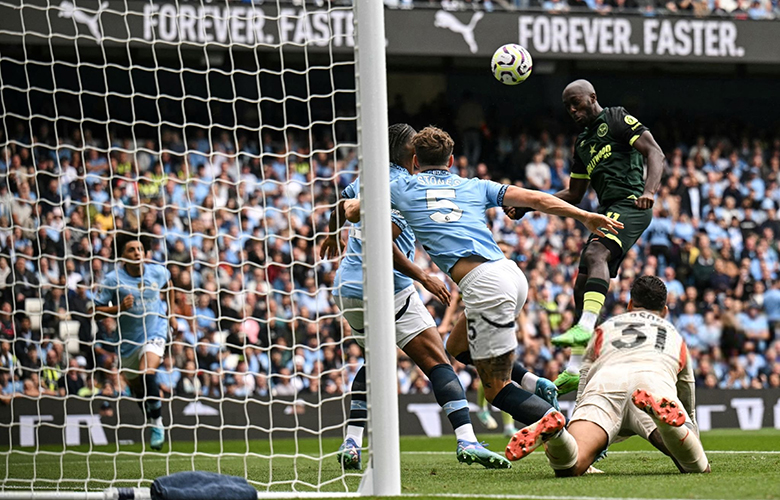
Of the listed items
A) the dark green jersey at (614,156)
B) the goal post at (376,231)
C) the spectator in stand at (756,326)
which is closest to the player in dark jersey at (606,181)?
the dark green jersey at (614,156)

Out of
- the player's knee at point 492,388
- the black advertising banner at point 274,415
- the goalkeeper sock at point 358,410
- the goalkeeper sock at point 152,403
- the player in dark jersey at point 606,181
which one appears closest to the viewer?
the player's knee at point 492,388

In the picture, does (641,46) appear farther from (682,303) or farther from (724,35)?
(682,303)

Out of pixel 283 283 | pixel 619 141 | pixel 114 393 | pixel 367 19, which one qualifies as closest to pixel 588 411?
pixel 367 19

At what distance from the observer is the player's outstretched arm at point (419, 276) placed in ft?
20.0

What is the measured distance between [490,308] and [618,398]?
897 mm

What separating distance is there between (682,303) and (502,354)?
1127cm

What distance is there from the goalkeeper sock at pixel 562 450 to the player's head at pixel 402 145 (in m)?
2.24

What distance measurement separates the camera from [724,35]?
17.7 m

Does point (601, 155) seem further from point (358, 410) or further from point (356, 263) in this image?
point (358, 410)

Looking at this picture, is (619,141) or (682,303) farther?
(682,303)

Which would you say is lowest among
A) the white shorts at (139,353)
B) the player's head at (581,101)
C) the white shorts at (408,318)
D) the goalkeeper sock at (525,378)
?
the white shorts at (139,353)

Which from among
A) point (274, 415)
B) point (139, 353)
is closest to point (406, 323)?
point (139, 353)

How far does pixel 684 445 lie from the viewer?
5.43m

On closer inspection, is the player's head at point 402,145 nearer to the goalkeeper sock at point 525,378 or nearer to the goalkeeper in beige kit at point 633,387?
the goalkeeper sock at point 525,378
